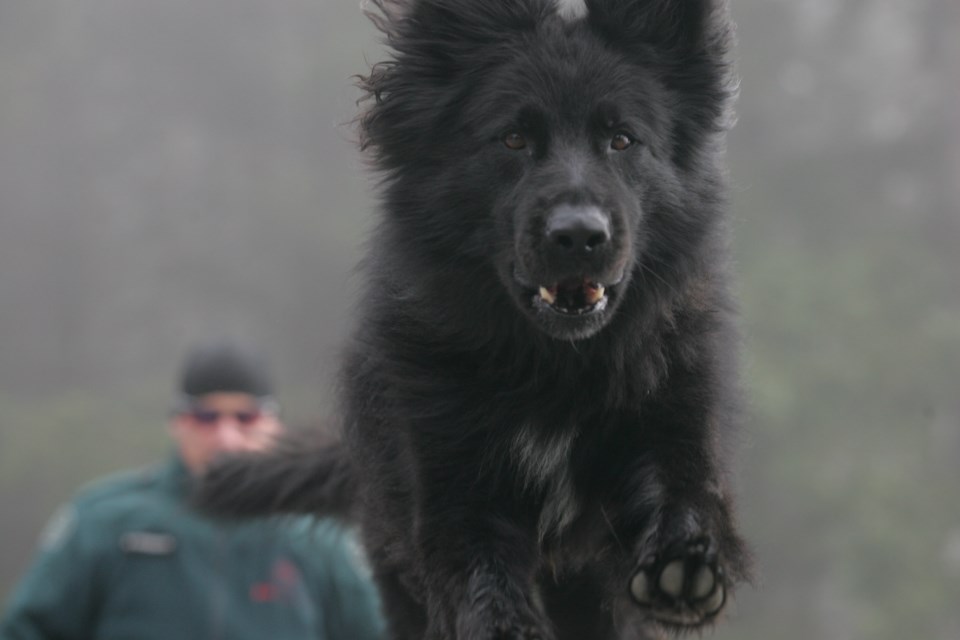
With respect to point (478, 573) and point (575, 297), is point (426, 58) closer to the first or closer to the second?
point (575, 297)

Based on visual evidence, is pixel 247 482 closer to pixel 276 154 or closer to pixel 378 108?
pixel 378 108

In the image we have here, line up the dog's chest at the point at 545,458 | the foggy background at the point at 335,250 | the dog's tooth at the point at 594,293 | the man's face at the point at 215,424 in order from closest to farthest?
the dog's tooth at the point at 594,293, the dog's chest at the point at 545,458, the man's face at the point at 215,424, the foggy background at the point at 335,250

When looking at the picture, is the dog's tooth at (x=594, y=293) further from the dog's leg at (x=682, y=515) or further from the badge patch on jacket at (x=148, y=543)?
the badge patch on jacket at (x=148, y=543)

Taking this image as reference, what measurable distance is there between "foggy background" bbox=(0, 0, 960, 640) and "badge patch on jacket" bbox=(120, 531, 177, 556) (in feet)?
23.8

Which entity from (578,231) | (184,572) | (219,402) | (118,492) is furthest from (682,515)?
(118,492)

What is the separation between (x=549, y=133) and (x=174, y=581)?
4.04 m

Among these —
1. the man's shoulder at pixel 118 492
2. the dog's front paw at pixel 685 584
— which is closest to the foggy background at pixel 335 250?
the man's shoulder at pixel 118 492

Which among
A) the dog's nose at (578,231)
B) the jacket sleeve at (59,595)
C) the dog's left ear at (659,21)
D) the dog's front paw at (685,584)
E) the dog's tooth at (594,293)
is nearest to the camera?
the dog's front paw at (685,584)

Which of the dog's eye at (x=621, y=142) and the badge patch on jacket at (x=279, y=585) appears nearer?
the dog's eye at (x=621, y=142)

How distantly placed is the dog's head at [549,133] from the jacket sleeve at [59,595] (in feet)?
11.6

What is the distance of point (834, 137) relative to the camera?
19766 mm

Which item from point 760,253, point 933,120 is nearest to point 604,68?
point 760,253

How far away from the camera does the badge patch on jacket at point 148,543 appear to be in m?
7.33

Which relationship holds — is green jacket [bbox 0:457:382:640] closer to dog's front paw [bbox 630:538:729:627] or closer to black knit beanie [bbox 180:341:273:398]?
black knit beanie [bbox 180:341:273:398]
